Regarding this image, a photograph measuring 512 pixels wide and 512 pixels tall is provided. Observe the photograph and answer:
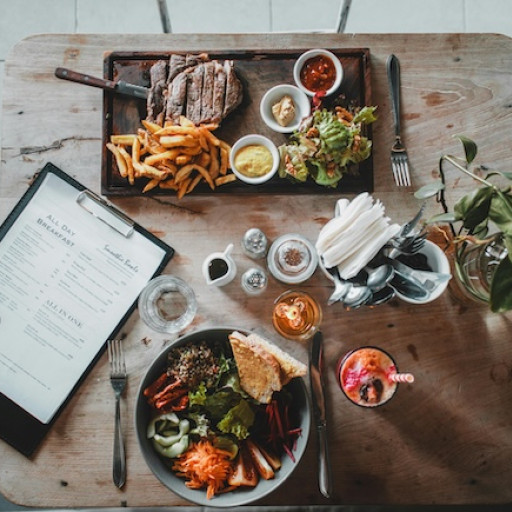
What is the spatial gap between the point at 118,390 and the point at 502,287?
1.19 meters

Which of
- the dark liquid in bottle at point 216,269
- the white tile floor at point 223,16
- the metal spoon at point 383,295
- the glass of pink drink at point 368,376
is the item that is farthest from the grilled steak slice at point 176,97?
the white tile floor at point 223,16

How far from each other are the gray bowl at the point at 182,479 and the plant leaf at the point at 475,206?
647 millimetres

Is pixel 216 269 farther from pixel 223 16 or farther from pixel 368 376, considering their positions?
pixel 223 16

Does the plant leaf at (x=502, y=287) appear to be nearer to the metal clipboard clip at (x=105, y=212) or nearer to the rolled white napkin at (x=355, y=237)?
the rolled white napkin at (x=355, y=237)

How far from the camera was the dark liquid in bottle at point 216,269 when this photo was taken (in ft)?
5.90

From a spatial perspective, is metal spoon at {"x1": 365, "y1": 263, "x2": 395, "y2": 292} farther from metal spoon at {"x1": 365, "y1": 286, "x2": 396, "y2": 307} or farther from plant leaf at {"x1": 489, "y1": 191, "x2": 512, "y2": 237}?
plant leaf at {"x1": 489, "y1": 191, "x2": 512, "y2": 237}

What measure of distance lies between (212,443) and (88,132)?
1.10 metres

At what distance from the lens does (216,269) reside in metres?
1.80

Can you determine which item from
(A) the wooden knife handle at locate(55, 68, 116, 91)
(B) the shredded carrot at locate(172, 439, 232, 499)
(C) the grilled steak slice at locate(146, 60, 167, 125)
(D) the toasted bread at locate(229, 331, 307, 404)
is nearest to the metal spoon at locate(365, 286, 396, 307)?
(D) the toasted bread at locate(229, 331, 307, 404)

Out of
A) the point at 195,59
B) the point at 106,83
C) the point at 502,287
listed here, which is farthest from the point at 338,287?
the point at 106,83

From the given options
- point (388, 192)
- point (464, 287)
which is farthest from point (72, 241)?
point (464, 287)

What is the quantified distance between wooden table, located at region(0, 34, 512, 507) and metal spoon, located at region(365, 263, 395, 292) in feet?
0.81

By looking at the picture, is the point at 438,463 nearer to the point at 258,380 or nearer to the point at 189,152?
the point at 258,380

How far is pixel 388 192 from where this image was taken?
187 centimetres
